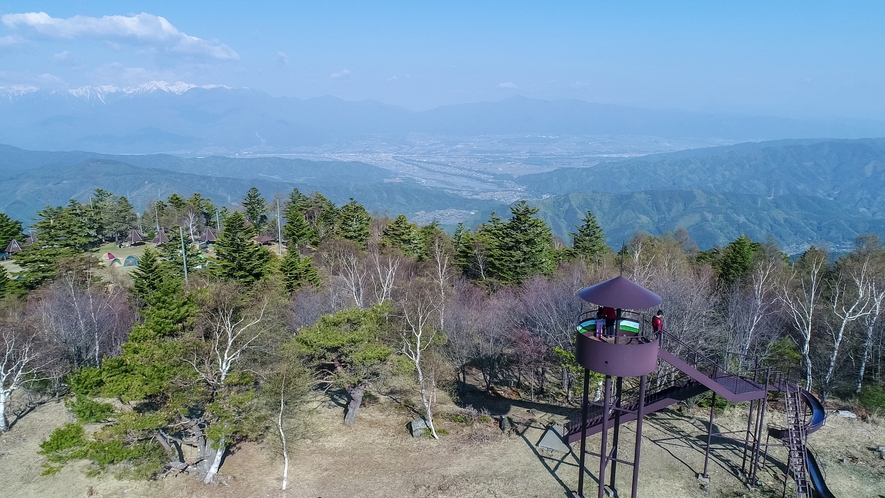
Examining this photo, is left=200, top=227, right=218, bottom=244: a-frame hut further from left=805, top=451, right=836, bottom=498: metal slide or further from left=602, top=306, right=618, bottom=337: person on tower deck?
left=805, top=451, right=836, bottom=498: metal slide

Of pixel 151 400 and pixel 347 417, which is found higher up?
pixel 151 400

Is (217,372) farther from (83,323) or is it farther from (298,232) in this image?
(298,232)

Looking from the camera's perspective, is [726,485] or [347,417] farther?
[347,417]

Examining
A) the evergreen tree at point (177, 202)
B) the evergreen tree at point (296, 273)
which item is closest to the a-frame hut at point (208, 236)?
the evergreen tree at point (177, 202)

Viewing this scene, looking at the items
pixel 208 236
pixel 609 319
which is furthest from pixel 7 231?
pixel 609 319

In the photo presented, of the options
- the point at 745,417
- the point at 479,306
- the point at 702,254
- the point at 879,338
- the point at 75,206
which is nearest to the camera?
the point at 745,417

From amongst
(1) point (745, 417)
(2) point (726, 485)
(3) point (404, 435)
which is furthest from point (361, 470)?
(1) point (745, 417)

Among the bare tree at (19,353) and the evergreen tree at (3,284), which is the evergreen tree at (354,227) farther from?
the bare tree at (19,353)

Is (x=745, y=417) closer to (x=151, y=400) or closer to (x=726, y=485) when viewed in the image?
(x=726, y=485)
